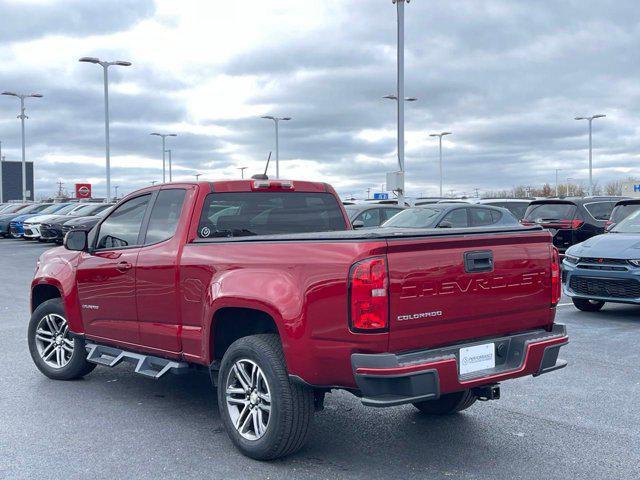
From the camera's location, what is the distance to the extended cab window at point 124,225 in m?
6.08

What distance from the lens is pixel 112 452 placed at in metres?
4.84

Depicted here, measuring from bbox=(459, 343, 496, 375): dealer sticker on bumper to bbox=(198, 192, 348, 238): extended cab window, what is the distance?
2.00m

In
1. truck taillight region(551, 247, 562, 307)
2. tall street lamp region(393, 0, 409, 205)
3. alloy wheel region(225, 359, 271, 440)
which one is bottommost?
alloy wheel region(225, 359, 271, 440)

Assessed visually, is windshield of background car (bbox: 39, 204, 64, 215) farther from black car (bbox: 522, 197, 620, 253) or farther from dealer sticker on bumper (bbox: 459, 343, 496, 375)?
dealer sticker on bumper (bbox: 459, 343, 496, 375)

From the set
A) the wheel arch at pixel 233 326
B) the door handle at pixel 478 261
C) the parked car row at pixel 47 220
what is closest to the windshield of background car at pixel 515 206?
the parked car row at pixel 47 220

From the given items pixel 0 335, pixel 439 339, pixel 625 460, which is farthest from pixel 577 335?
pixel 0 335

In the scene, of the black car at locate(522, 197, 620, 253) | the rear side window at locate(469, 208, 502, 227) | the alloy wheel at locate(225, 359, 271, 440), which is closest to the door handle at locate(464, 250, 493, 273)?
the alloy wheel at locate(225, 359, 271, 440)

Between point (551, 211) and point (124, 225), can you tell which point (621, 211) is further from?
point (124, 225)

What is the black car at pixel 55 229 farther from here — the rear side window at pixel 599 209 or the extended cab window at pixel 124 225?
the extended cab window at pixel 124 225

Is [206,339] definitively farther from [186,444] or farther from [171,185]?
[171,185]

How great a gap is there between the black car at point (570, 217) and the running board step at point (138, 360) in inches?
492

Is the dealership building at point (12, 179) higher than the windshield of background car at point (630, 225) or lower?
higher

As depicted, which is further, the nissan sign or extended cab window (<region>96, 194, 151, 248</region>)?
the nissan sign

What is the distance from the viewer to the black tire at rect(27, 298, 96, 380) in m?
6.73
